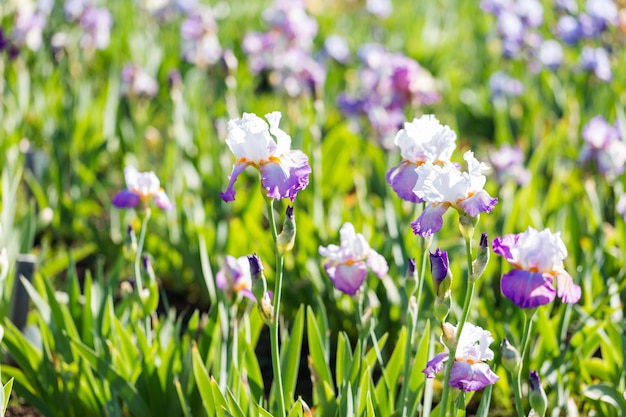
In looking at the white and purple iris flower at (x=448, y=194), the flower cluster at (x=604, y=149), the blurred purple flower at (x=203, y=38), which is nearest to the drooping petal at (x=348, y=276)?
the white and purple iris flower at (x=448, y=194)

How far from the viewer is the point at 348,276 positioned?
1.71m

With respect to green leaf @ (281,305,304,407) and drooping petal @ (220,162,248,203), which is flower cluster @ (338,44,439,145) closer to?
green leaf @ (281,305,304,407)

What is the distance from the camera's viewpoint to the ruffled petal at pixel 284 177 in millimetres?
1360

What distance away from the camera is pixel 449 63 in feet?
17.5

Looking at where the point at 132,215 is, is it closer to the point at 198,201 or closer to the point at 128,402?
the point at 198,201

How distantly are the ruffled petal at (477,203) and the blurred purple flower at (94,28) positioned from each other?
3.07m

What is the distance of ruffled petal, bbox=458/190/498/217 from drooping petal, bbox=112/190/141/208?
90cm

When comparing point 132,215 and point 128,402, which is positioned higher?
point 128,402

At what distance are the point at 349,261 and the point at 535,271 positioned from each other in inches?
17.6

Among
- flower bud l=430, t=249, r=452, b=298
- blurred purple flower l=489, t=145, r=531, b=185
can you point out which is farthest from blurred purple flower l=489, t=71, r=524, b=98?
flower bud l=430, t=249, r=452, b=298

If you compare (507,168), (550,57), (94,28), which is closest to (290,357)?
(507,168)

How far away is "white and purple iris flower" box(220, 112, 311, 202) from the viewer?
137cm

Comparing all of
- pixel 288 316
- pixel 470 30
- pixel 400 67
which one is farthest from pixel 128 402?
pixel 470 30

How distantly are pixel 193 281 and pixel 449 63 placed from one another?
295 cm
